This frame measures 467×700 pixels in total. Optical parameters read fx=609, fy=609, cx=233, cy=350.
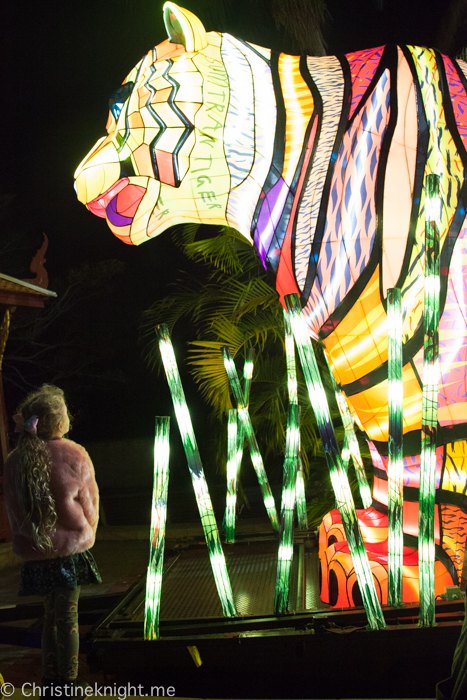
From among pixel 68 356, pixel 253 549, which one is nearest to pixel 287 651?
pixel 253 549

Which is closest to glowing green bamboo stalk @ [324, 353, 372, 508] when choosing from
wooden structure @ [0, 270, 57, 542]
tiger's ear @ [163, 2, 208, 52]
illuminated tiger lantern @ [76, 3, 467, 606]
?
illuminated tiger lantern @ [76, 3, 467, 606]

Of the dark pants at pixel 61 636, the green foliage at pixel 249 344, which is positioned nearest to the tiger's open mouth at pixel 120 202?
the dark pants at pixel 61 636

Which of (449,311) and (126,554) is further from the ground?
(449,311)

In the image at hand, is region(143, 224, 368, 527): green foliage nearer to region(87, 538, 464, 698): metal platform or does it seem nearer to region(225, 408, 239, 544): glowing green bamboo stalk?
region(225, 408, 239, 544): glowing green bamboo stalk

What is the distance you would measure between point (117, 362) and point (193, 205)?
24.9ft

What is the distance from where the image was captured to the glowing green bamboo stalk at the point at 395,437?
1815mm

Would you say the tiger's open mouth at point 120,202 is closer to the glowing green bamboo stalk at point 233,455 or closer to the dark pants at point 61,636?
the glowing green bamboo stalk at point 233,455

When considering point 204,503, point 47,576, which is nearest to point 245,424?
point 204,503

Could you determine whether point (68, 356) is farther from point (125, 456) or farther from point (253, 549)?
point (253, 549)

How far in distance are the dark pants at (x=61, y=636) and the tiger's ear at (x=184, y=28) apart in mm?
2030

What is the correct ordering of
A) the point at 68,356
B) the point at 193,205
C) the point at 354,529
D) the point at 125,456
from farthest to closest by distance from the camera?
the point at 125,456, the point at 68,356, the point at 193,205, the point at 354,529

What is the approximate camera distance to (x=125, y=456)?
31.8ft

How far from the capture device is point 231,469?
281 centimetres

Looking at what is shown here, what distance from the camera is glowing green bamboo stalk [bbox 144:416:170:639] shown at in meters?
1.92
